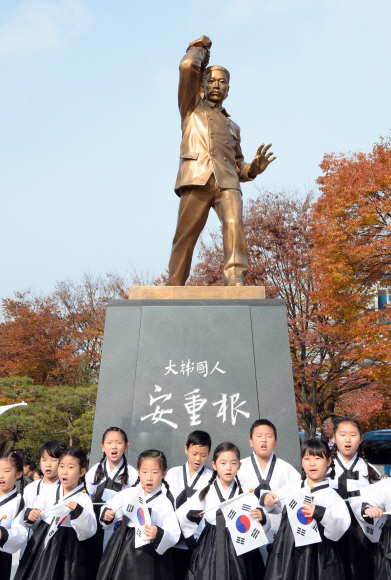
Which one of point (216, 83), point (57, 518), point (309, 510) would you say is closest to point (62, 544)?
point (57, 518)

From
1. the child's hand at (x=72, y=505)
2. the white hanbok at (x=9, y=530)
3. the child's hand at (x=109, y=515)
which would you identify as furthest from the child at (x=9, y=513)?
the child's hand at (x=109, y=515)

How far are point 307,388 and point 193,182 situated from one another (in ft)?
31.5

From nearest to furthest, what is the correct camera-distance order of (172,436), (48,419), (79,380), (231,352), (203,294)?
(172,436), (231,352), (203,294), (48,419), (79,380)

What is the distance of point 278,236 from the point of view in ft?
48.2

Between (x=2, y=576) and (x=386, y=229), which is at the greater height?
(x=386, y=229)

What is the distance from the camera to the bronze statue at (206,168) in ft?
17.8

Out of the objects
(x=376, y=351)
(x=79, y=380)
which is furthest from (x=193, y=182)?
(x=79, y=380)

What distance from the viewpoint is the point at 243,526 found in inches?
109

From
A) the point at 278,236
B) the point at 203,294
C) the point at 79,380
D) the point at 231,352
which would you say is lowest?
the point at 231,352

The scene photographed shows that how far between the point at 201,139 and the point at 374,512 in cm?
415

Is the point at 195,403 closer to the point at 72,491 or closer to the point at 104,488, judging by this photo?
the point at 104,488

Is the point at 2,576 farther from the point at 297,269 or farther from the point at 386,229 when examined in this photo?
the point at 297,269

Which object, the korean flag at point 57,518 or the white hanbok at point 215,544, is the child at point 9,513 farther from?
the white hanbok at point 215,544

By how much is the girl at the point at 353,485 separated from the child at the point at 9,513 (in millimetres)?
1741
